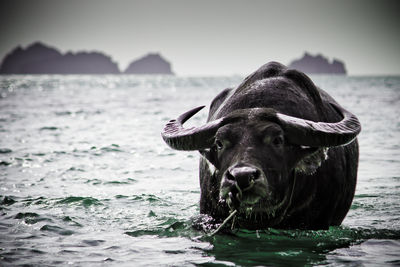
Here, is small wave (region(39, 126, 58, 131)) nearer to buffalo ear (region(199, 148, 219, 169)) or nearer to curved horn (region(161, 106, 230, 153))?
curved horn (region(161, 106, 230, 153))

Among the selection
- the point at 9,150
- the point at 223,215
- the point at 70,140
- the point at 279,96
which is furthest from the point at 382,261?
the point at 70,140

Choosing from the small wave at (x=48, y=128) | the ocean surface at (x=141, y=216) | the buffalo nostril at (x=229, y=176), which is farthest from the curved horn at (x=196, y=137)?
the small wave at (x=48, y=128)

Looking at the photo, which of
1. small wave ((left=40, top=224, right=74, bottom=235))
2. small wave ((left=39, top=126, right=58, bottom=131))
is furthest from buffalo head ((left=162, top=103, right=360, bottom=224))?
→ small wave ((left=39, top=126, right=58, bottom=131))

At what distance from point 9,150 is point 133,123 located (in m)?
7.38

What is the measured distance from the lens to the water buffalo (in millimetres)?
4023

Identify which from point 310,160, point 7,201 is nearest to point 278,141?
point 310,160

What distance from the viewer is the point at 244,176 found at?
3.75 metres

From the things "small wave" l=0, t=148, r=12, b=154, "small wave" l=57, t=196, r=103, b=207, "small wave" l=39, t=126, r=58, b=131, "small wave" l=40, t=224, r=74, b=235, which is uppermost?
"small wave" l=39, t=126, r=58, b=131

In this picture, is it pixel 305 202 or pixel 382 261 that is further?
pixel 305 202

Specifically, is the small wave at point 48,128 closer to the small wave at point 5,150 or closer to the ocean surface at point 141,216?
the ocean surface at point 141,216

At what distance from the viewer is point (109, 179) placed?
8516 millimetres

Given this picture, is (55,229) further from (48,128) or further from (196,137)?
(48,128)

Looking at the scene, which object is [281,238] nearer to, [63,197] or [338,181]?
[338,181]

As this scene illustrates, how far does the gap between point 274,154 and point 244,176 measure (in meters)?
0.55
